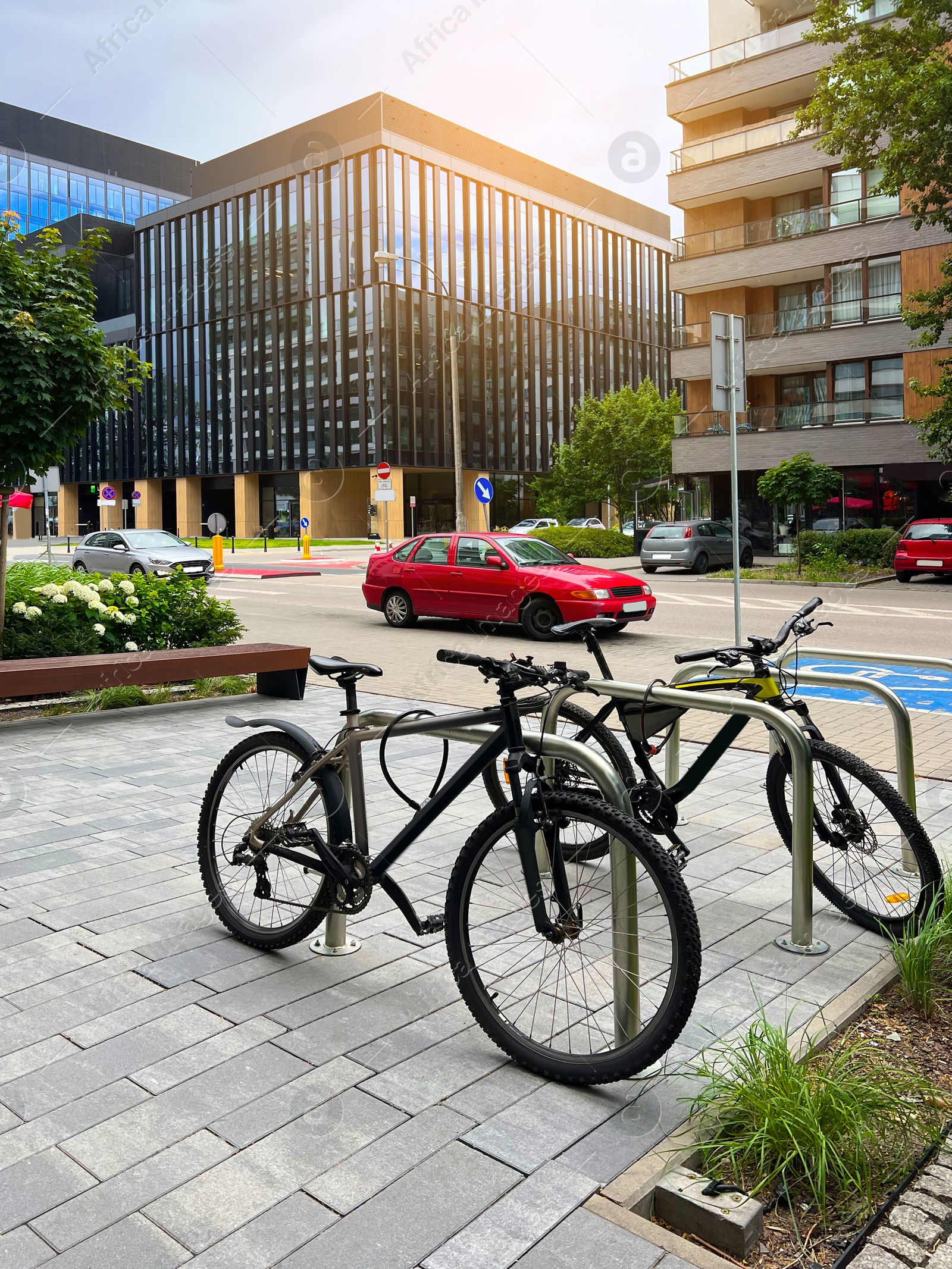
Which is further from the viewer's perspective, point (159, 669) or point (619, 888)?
point (159, 669)

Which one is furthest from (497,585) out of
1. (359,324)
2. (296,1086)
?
(359,324)

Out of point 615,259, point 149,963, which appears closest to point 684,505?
point 149,963

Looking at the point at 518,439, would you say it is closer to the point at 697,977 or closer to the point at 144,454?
the point at 144,454

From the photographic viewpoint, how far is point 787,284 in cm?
3728

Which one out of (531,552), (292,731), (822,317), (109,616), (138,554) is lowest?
(292,731)

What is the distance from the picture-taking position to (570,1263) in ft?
7.46

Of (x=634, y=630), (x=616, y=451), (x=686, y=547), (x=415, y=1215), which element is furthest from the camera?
(x=616, y=451)

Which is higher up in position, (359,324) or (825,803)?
(359,324)

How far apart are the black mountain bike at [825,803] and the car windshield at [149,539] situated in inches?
1003

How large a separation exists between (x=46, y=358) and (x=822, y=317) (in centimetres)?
3046

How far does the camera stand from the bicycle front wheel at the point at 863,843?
3.90 m

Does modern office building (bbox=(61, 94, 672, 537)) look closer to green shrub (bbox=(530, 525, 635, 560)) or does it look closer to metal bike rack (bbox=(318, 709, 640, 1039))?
green shrub (bbox=(530, 525, 635, 560))

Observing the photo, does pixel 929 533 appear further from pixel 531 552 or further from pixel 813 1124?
pixel 813 1124

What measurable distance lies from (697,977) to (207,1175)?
129 cm
